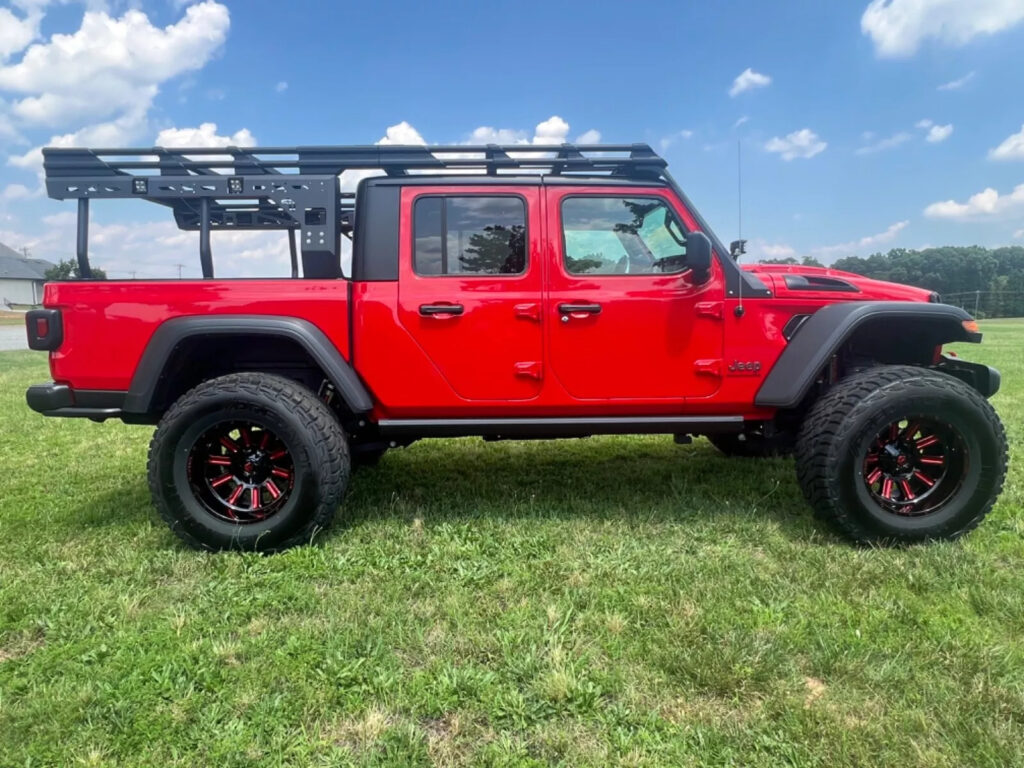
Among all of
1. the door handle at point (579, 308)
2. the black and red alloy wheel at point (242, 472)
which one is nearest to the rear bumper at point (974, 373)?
the door handle at point (579, 308)

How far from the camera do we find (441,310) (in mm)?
3303

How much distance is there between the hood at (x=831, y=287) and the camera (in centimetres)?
344

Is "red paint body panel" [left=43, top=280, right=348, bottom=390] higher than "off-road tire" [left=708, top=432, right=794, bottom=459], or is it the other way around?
"red paint body panel" [left=43, top=280, right=348, bottom=390]

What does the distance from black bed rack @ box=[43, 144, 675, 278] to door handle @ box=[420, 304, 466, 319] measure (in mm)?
669

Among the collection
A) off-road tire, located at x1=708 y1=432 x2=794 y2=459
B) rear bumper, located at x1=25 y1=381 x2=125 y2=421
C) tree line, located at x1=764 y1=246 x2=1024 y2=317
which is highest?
tree line, located at x1=764 y1=246 x2=1024 y2=317

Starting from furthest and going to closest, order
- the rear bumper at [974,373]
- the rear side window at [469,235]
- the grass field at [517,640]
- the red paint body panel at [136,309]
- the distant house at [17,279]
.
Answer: the distant house at [17,279], the rear bumper at [974,373], the rear side window at [469,235], the red paint body panel at [136,309], the grass field at [517,640]

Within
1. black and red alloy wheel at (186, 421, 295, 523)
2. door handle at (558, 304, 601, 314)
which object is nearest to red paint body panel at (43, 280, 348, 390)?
black and red alloy wheel at (186, 421, 295, 523)

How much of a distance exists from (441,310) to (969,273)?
51372 millimetres

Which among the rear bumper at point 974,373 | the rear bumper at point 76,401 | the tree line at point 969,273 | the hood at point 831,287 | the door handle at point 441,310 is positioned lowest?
the rear bumper at point 76,401

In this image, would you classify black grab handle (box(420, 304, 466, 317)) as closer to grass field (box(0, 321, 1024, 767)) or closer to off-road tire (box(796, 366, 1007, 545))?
grass field (box(0, 321, 1024, 767))

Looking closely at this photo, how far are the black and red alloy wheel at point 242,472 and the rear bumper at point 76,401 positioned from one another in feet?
1.65

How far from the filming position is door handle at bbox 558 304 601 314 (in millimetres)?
3311

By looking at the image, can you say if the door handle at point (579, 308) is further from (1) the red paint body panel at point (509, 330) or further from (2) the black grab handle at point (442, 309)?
(2) the black grab handle at point (442, 309)

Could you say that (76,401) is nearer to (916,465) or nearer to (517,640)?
(517,640)
